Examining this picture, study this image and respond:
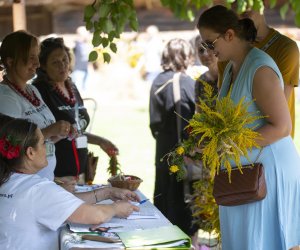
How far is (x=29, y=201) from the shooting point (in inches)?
113

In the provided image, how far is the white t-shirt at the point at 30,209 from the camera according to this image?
2.87 metres

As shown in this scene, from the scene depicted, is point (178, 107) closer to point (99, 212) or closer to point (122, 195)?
point (122, 195)

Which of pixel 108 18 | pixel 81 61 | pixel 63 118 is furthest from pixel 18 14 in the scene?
pixel 81 61

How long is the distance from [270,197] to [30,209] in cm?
110

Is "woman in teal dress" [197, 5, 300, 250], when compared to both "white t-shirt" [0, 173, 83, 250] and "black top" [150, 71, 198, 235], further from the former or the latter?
"black top" [150, 71, 198, 235]

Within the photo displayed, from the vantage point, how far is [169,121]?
18.2ft

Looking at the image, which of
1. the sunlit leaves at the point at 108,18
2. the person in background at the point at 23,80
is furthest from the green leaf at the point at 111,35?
the person in background at the point at 23,80

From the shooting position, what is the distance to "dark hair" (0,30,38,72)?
4094 mm

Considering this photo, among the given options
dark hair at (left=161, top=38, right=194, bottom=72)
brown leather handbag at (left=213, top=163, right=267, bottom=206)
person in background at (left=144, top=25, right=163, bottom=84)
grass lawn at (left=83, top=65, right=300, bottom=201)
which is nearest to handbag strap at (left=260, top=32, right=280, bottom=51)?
brown leather handbag at (left=213, top=163, right=267, bottom=206)

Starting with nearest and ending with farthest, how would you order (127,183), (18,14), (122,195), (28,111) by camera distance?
(122,195)
(127,183)
(28,111)
(18,14)

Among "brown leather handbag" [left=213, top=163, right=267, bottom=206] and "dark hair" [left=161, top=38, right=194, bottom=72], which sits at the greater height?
"dark hair" [left=161, top=38, right=194, bottom=72]

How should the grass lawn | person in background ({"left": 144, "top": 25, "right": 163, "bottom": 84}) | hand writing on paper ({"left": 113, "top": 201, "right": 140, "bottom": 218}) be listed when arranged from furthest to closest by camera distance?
person in background ({"left": 144, "top": 25, "right": 163, "bottom": 84}) → the grass lawn → hand writing on paper ({"left": 113, "top": 201, "right": 140, "bottom": 218})

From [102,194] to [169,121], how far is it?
218 cm

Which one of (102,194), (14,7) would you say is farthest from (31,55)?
(14,7)
